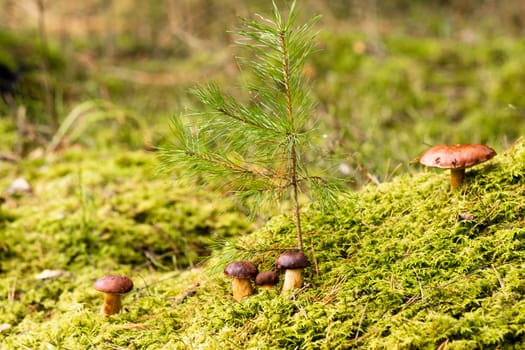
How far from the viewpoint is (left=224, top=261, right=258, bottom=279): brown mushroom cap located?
214cm

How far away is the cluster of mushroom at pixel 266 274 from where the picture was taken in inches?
81.7

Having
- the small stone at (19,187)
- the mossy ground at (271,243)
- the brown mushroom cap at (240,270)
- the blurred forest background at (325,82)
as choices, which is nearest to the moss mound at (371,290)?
the mossy ground at (271,243)

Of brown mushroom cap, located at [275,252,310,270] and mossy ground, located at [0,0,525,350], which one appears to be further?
brown mushroom cap, located at [275,252,310,270]

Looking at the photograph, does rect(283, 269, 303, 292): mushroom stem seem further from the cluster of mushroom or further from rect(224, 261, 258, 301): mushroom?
rect(224, 261, 258, 301): mushroom

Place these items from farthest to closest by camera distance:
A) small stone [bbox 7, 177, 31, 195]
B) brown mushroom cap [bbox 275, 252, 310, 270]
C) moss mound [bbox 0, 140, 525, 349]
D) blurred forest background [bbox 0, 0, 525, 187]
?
blurred forest background [bbox 0, 0, 525, 187]
small stone [bbox 7, 177, 31, 195]
brown mushroom cap [bbox 275, 252, 310, 270]
moss mound [bbox 0, 140, 525, 349]

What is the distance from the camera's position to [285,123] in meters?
2.14

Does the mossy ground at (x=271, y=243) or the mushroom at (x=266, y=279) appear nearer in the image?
the mossy ground at (x=271, y=243)

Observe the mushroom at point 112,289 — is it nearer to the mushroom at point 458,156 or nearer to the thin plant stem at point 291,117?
the thin plant stem at point 291,117

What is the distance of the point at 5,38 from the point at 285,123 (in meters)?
8.05

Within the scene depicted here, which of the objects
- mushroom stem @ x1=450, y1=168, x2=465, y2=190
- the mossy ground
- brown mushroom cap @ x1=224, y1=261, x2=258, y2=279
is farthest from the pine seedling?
mushroom stem @ x1=450, y1=168, x2=465, y2=190

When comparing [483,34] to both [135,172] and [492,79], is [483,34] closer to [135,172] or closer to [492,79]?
[492,79]

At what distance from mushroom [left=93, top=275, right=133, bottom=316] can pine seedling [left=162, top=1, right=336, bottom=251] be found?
680 millimetres

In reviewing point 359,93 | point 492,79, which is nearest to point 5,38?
point 359,93

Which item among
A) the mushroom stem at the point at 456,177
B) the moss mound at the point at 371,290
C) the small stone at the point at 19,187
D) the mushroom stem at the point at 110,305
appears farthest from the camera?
the small stone at the point at 19,187
